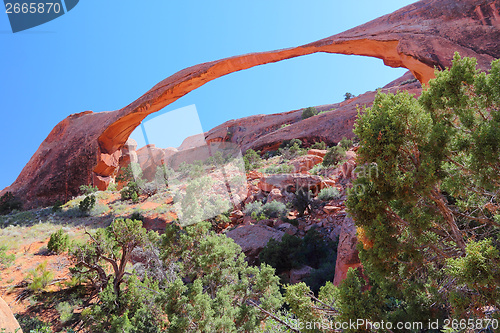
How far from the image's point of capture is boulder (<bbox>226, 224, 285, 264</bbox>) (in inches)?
340

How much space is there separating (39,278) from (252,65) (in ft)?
39.8

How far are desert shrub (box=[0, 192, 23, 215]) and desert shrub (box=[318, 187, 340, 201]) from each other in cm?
1714

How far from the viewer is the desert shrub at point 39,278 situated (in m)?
6.59

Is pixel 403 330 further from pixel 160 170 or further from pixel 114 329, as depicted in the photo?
pixel 160 170

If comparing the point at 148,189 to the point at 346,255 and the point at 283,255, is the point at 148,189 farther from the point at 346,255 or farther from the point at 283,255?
the point at 346,255

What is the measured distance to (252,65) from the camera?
43.2ft

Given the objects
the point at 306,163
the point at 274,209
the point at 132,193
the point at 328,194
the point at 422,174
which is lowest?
the point at 274,209

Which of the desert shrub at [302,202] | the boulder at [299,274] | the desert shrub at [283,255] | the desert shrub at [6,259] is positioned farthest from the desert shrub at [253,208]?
the desert shrub at [6,259]

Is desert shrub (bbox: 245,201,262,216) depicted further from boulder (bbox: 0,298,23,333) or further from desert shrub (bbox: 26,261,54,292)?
boulder (bbox: 0,298,23,333)

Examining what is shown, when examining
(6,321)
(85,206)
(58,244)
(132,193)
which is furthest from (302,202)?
(85,206)

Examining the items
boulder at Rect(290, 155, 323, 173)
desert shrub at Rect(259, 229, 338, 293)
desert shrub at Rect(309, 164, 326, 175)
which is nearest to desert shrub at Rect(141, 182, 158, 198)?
boulder at Rect(290, 155, 323, 173)

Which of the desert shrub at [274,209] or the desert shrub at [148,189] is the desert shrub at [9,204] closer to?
the desert shrub at [148,189]

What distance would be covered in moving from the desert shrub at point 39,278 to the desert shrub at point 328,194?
9737mm

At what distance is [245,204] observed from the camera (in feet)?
41.3
